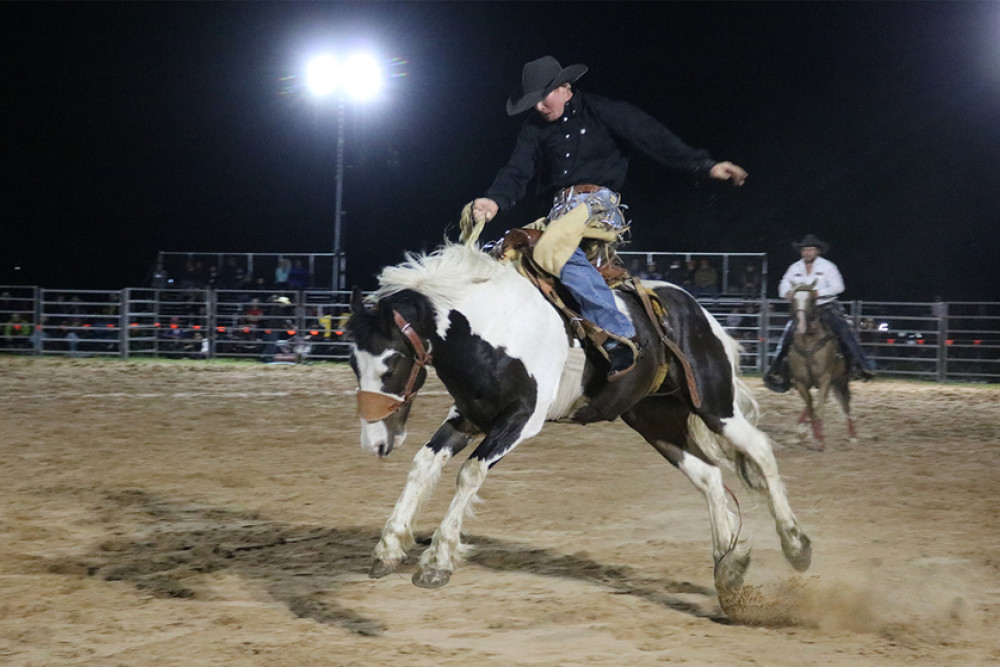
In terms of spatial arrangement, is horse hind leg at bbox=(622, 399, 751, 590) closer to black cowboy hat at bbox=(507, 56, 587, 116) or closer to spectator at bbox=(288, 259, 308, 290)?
black cowboy hat at bbox=(507, 56, 587, 116)

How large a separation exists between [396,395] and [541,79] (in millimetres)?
1733

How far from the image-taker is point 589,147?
497 cm

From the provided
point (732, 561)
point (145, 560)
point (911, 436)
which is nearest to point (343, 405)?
point (911, 436)

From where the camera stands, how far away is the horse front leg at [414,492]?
4.16 m

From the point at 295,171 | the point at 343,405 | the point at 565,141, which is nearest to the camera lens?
the point at 565,141

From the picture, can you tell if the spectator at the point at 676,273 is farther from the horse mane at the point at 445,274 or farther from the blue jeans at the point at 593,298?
the horse mane at the point at 445,274

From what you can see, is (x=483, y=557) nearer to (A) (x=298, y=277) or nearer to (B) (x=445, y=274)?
(B) (x=445, y=274)

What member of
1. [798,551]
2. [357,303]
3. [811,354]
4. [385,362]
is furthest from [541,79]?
[811,354]

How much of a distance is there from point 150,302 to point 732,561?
699 inches

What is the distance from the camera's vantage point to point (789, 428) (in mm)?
11000

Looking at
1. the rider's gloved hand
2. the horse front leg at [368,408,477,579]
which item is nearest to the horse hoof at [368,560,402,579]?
the horse front leg at [368,408,477,579]

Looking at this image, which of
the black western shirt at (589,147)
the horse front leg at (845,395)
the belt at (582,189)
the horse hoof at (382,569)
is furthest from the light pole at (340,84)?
the horse hoof at (382,569)

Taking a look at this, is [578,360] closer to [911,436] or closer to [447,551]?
[447,551]

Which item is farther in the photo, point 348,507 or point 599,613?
point 348,507
